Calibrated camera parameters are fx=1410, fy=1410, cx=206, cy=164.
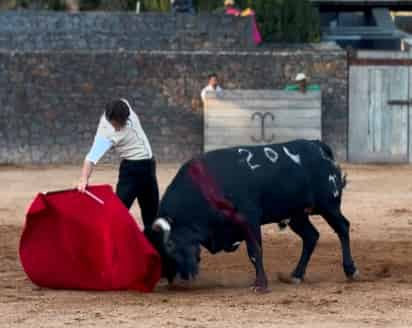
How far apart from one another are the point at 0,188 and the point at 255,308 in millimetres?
9115

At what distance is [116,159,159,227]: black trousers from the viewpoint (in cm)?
1166

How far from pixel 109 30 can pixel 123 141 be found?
38.4 feet

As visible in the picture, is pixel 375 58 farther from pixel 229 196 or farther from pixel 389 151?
pixel 229 196

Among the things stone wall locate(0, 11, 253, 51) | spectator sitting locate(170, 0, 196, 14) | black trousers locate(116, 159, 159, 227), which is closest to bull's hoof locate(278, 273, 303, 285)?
black trousers locate(116, 159, 159, 227)

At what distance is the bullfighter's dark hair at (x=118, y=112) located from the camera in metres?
11.2

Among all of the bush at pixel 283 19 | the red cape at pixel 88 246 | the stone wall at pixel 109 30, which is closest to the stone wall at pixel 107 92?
the stone wall at pixel 109 30

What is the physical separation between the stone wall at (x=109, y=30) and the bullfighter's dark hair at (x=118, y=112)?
38.3 feet

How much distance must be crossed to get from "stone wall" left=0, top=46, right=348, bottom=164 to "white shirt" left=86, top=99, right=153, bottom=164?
9510 mm

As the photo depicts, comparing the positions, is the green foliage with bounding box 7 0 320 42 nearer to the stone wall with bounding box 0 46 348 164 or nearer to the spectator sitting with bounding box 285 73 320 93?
the stone wall with bounding box 0 46 348 164

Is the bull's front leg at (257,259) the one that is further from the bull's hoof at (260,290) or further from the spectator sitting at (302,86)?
the spectator sitting at (302,86)

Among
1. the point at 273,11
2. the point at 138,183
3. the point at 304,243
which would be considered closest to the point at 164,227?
the point at 138,183

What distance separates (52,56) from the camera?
21234mm

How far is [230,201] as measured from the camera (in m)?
10.7

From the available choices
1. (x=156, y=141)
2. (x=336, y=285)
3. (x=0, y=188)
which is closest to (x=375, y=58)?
(x=156, y=141)
